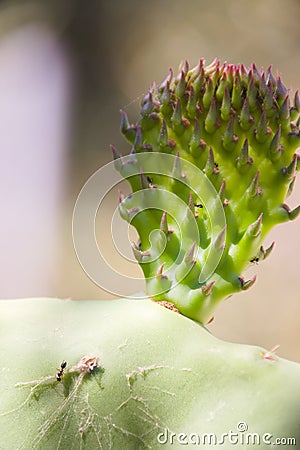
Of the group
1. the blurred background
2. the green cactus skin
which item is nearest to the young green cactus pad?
the green cactus skin

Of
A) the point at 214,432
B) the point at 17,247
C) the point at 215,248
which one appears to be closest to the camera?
the point at 214,432

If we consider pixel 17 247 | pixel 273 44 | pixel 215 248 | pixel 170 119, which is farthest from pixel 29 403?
pixel 273 44

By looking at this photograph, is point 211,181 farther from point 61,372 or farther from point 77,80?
point 77,80

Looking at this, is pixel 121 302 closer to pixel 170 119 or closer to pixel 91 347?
pixel 91 347

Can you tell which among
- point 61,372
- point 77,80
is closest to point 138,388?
point 61,372

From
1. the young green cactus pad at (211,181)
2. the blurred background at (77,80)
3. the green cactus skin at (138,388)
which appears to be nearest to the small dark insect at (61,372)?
the green cactus skin at (138,388)

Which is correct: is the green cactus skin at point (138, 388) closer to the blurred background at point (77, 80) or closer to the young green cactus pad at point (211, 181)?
the young green cactus pad at point (211, 181)
